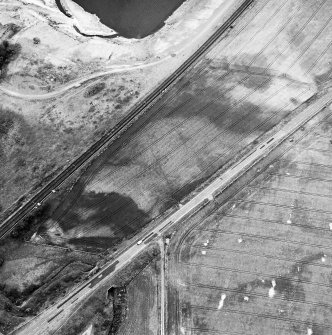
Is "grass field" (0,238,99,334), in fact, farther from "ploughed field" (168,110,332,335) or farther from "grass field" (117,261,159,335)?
"ploughed field" (168,110,332,335)

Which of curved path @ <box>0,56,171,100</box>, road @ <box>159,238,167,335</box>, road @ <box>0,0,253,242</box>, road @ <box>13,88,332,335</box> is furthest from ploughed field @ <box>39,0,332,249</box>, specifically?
curved path @ <box>0,56,171,100</box>

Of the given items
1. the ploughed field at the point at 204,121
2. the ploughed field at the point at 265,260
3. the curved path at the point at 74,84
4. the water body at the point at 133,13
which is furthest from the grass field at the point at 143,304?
the water body at the point at 133,13

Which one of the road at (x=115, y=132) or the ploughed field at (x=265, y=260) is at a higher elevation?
the road at (x=115, y=132)

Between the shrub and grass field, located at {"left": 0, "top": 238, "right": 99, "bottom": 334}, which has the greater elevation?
the shrub

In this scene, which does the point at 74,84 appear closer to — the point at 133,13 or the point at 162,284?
the point at 133,13

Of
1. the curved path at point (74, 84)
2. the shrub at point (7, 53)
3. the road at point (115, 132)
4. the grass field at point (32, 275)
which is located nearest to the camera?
the grass field at point (32, 275)

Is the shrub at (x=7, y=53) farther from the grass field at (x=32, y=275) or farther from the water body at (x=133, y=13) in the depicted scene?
the grass field at (x=32, y=275)
